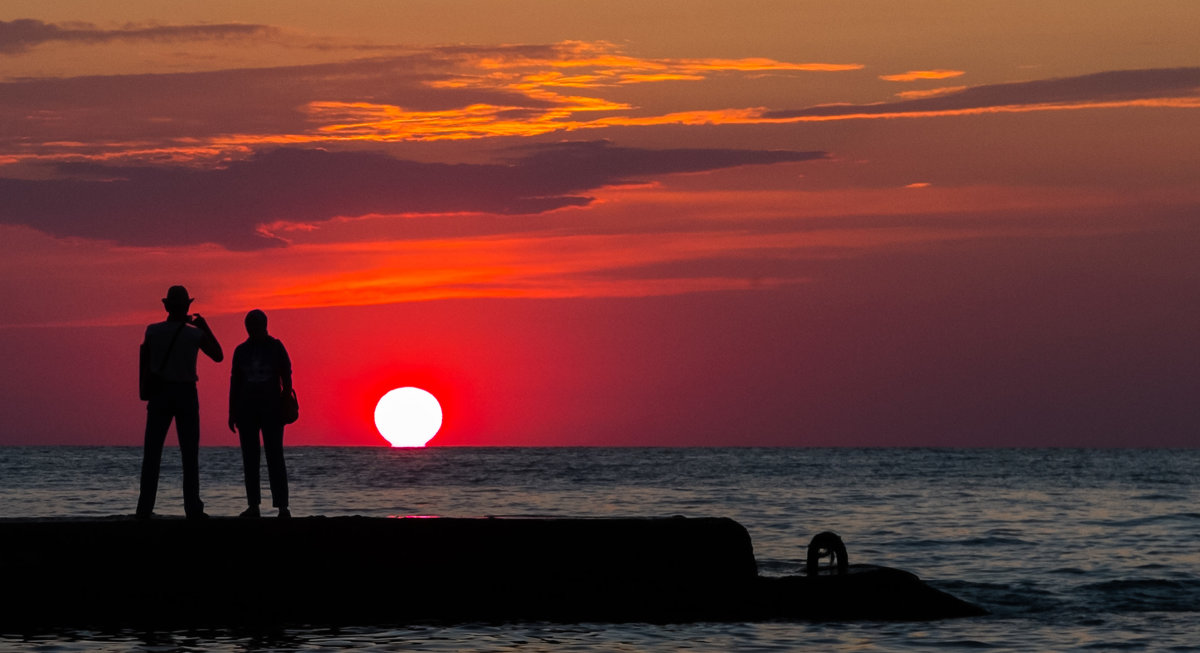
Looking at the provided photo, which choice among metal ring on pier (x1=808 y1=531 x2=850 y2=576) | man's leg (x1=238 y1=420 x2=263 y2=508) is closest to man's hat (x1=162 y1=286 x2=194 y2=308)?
man's leg (x1=238 y1=420 x2=263 y2=508)

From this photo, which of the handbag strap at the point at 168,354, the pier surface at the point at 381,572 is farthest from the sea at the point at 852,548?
the handbag strap at the point at 168,354

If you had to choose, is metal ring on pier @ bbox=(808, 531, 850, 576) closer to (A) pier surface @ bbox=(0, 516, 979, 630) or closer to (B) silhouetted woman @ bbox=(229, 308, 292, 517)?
(A) pier surface @ bbox=(0, 516, 979, 630)

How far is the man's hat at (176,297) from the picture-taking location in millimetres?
13500

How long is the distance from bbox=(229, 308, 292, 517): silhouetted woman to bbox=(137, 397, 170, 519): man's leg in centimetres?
79

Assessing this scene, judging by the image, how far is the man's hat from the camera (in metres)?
13.5

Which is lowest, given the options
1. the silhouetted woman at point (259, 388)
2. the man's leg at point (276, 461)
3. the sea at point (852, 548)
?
the sea at point (852, 548)

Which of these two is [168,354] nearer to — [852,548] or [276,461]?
[276,461]

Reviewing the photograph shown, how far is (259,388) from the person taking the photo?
14344 millimetres

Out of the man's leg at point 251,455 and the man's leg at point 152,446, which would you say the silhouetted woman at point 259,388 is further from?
the man's leg at point 152,446

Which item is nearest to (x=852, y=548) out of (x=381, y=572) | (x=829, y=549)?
(x=829, y=549)

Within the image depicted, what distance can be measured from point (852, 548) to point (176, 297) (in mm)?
15200

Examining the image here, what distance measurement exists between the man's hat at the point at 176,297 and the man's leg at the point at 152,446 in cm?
87

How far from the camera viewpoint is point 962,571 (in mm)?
22062

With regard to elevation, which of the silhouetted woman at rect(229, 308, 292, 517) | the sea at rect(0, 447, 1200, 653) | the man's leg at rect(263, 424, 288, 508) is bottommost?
the sea at rect(0, 447, 1200, 653)
